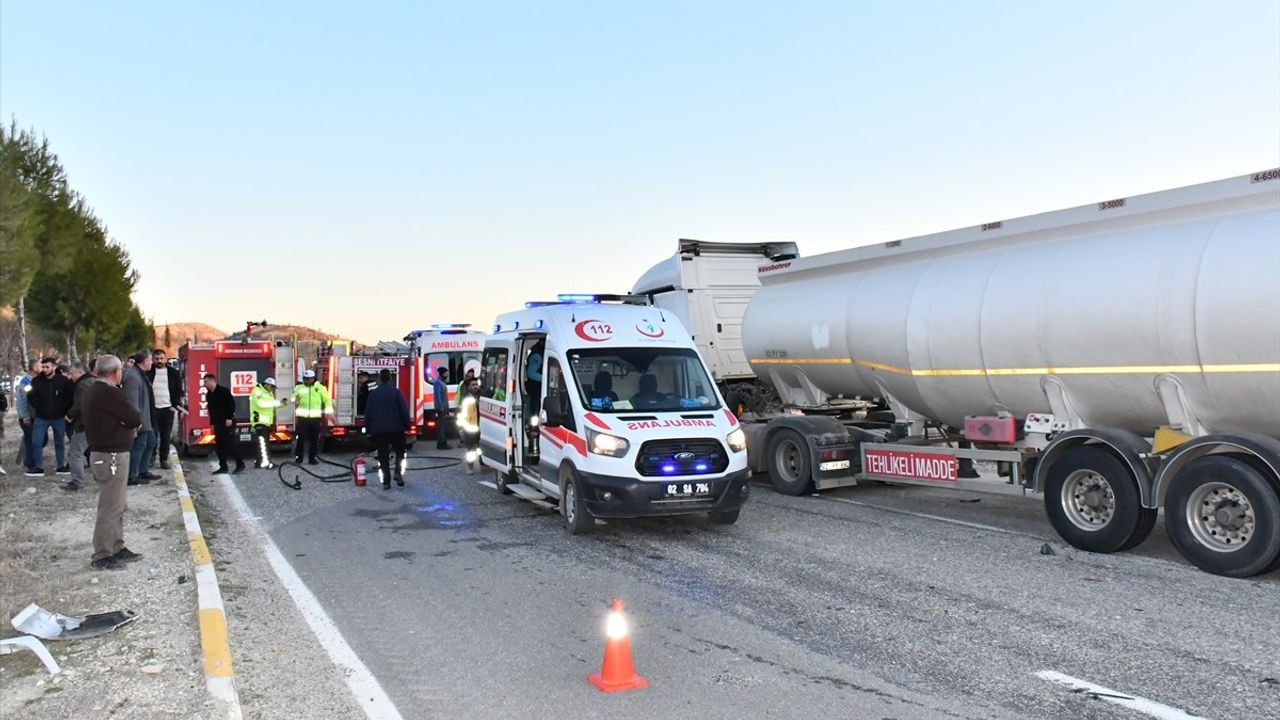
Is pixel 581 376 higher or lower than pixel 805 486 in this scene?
higher

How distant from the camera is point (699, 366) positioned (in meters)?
10.7

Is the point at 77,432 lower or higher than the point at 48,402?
lower

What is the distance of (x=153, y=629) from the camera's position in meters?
6.19

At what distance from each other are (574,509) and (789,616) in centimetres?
351

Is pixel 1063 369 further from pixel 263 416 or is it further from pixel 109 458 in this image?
pixel 263 416

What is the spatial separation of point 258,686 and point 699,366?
647 centimetres

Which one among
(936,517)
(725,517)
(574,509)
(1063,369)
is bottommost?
(936,517)

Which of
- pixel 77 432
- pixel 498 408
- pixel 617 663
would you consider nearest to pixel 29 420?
pixel 77 432

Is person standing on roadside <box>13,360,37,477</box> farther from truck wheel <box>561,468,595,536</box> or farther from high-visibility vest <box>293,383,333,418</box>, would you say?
truck wheel <box>561,468,595,536</box>

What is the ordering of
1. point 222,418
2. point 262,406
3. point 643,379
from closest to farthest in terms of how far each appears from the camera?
1. point 643,379
2. point 222,418
3. point 262,406

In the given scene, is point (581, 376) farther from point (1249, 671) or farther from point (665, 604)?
point (1249, 671)

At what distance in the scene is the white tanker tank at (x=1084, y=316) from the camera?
7.73m

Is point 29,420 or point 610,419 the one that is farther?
point 29,420

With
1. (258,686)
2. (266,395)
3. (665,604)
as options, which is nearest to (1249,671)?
(665,604)
